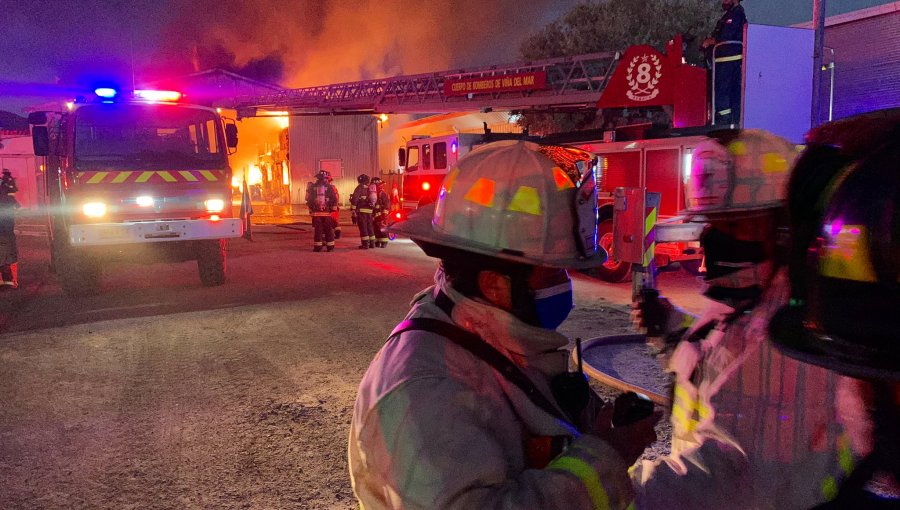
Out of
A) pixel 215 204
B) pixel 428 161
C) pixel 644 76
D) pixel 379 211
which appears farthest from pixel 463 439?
pixel 379 211

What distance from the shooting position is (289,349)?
5832mm

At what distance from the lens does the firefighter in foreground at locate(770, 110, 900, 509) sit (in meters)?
0.84

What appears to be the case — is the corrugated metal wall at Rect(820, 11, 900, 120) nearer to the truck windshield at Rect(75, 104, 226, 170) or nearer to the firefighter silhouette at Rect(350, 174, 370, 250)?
the firefighter silhouette at Rect(350, 174, 370, 250)

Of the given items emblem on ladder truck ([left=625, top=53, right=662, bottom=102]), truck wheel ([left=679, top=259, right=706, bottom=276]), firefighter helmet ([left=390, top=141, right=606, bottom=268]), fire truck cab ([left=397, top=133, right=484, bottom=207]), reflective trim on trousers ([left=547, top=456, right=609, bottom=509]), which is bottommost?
truck wheel ([left=679, top=259, right=706, bottom=276])

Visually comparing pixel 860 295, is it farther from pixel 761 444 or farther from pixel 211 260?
pixel 211 260

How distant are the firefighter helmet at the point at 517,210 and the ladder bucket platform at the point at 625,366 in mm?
3239

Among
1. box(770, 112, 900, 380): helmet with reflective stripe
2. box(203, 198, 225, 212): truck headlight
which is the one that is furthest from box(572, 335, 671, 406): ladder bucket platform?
box(203, 198, 225, 212): truck headlight

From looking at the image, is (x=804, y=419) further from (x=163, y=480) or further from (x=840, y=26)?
(x=840, y=26)

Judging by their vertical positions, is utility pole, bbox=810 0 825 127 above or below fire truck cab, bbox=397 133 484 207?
above

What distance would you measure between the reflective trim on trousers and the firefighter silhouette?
12.9m

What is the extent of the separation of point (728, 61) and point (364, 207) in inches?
315

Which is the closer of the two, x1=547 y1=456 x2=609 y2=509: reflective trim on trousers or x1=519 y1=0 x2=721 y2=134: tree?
x1=547 y1=456 x2=609 y2=509: reflective trim on trousers

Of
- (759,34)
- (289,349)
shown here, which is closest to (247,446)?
(289,349)

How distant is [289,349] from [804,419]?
5169mm
